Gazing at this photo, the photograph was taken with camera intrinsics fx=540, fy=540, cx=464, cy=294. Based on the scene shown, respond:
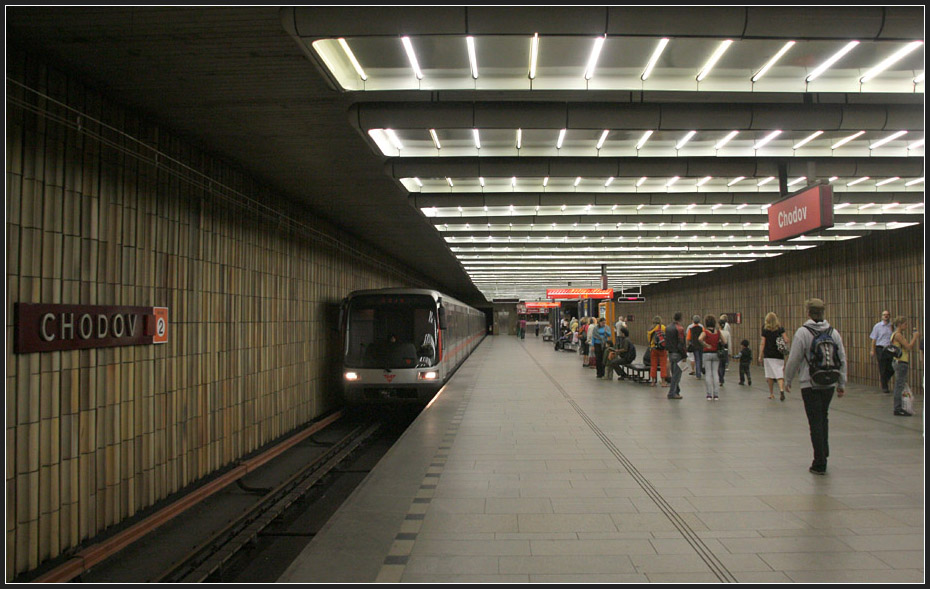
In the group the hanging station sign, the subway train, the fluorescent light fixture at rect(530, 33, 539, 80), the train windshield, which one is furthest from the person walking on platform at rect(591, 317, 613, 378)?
the hanging station sign

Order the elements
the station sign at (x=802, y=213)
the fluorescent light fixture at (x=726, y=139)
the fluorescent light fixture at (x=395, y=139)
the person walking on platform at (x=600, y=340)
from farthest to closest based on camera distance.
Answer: the person walking on platform at (x=600, y=340) → the fluorescent light fixture at (x=395, y=139) → the fluorescent light fixture at (x=726, y=139) → the station sign at (x=802, y=213)

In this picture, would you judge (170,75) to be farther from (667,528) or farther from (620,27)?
(667,528)

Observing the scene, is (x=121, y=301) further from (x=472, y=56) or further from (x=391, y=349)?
(x=391, y=349)

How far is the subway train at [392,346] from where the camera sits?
439 inches

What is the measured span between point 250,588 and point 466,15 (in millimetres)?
4249

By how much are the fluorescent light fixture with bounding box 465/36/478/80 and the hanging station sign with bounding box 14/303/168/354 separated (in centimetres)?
413

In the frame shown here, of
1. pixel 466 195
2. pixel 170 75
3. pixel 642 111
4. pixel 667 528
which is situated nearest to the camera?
pixel 667 528

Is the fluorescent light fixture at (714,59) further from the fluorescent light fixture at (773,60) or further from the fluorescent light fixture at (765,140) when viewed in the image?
the fluorescent light fixture at (765,140)

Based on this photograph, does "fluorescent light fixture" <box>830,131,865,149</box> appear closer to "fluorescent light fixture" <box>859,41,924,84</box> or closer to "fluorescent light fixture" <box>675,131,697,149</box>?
"fluorescent light fixture" <box>859,41,924,84</box>

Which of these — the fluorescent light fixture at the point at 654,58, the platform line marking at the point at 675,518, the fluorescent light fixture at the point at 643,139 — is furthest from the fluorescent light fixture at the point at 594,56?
the platform line marking at the point at 675,518

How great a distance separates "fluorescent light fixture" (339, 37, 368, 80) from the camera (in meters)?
4.96

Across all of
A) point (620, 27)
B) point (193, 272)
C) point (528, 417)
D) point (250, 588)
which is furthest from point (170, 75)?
point (528, 417)

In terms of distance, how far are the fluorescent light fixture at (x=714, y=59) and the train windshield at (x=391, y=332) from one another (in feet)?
24.3

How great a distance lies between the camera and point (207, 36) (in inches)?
162
